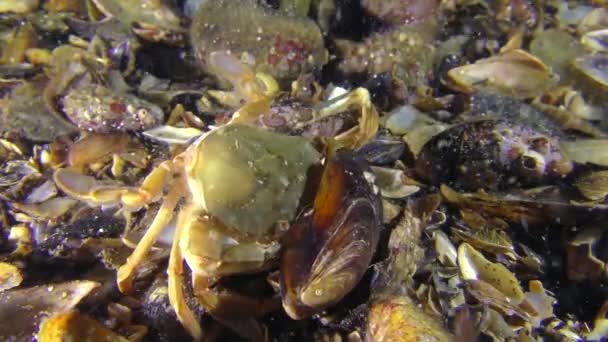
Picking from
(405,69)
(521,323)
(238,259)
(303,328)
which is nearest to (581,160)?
(521,323)

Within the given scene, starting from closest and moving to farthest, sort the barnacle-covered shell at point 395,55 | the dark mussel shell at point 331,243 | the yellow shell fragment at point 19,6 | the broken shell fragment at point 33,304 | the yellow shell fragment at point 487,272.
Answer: the dark mussel shell at point 331,243 → the broken shell fragment at point 33,304 → the yellow shell fragment at point 487,272 → the barnacle-covered shell at point 395,55 → the yellow shell fragment at point 19,6

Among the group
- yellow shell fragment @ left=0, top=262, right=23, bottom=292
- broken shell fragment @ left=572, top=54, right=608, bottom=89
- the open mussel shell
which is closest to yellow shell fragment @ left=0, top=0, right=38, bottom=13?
yellow shell fragment @ left=0, top=262, right=23, bottom=292

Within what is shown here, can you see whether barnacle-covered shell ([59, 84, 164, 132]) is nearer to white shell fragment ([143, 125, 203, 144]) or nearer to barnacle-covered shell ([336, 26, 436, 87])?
white shell fragment ([143, 125, 203, 144])

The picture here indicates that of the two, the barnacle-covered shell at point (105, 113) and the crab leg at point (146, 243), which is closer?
the crab leg at point (146, 243)

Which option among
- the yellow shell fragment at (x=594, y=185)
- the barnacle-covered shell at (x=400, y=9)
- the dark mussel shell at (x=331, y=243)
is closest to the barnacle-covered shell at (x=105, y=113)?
the dark mussel shell at (x=331, y=243)

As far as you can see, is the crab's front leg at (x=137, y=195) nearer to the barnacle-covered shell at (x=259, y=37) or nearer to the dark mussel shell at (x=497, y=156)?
the barnacle-covered shell at (x=259, y=37)

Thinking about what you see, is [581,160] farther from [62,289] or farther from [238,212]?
[62,289]
